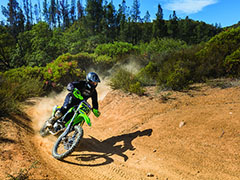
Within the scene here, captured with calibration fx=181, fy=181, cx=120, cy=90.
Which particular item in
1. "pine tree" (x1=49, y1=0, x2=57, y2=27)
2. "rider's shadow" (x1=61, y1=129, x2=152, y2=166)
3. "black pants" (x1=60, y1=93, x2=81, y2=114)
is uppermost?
"pine tree" (x1=49, y1=0, x2=57, y2=27)

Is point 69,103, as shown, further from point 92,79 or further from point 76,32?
point 76,32

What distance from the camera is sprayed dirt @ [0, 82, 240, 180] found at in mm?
3992

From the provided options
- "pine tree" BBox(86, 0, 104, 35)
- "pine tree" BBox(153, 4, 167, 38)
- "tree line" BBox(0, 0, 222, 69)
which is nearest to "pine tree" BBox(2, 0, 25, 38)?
"tree line" BBox(0, 0, 222, 69)

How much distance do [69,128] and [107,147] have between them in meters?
1.51

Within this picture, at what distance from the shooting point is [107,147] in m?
5.82

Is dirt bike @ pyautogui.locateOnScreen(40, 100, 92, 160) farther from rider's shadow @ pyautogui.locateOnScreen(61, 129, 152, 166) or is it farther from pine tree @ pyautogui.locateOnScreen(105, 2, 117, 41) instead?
pine tree @ pyautogui.locateOnScreen(105, 2, 117, 41)

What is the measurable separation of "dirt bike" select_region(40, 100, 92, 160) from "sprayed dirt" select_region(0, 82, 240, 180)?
0.30 metres

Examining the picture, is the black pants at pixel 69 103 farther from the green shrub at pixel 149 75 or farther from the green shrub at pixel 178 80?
the green shrub at pixel 149 75

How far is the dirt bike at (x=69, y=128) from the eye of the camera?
181 inches

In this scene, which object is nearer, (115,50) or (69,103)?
(69,103)

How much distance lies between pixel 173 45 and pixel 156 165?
51.1ft

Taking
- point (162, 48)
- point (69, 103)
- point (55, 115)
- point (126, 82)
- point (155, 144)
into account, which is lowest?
point (155, 144)

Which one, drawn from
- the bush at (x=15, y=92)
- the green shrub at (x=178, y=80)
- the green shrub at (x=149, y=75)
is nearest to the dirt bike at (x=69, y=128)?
the bush at (x=15, y=92)

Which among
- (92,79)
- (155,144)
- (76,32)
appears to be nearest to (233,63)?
(155,144)
